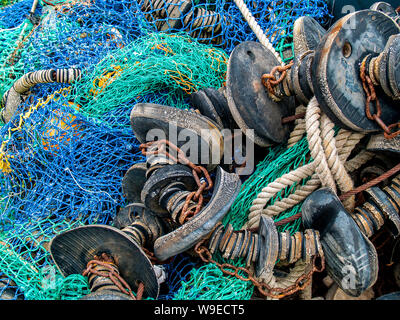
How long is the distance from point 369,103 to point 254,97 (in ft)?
1.50

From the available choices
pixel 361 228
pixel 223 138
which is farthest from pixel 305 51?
pixel 361 228

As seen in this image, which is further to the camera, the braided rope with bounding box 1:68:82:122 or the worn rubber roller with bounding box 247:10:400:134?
the braided rope with bounding box 1:68:82:122

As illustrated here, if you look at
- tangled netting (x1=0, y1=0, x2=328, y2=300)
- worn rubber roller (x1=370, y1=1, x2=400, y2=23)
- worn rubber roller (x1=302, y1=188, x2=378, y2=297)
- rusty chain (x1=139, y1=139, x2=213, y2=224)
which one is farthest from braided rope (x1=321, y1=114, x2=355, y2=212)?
worn rubber roller (x1=370, y1=1, x2=400, y2=23)

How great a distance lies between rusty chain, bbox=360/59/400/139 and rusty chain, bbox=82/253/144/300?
106cm

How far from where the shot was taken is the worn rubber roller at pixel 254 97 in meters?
1.64

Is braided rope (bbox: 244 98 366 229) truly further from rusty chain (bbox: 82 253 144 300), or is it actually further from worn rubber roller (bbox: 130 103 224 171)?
rusty chain (bbox: 82 253 144 300)

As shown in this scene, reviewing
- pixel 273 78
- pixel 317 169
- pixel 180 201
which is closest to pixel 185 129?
pixel 180 201

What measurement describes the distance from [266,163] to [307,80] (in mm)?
461

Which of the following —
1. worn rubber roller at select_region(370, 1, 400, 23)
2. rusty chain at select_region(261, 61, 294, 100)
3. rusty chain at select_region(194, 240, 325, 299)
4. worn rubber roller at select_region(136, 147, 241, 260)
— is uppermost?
worn rubber roller at select_region(370, 1, 400, 23)

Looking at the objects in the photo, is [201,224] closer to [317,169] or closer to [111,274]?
[111,274]

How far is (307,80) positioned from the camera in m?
1.52

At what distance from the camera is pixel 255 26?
84.4 inches

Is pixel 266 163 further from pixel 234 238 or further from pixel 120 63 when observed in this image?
pixel 120 63

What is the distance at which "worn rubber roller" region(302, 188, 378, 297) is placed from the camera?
135cm
